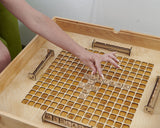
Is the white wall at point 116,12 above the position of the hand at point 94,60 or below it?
above

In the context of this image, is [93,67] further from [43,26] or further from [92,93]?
[43,26]

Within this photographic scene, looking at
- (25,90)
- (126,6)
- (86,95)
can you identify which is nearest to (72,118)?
(86,95)

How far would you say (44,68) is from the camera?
1045 mm

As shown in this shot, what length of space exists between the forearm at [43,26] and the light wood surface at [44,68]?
115mm

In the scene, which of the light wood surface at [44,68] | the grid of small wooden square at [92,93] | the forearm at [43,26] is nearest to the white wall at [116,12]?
the light wood surface at [44,68]

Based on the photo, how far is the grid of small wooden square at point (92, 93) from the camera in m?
0.84

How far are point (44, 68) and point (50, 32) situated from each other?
157mm

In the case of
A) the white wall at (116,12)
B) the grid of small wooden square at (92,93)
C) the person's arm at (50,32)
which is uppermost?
the white wall at (116,12)

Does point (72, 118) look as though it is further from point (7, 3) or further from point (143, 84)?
point (7, 3)

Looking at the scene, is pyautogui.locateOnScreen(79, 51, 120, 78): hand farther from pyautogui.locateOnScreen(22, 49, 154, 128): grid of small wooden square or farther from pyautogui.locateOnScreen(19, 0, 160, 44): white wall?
pyautogui.locateOnScreen(19, 0, 160, 44): white wall

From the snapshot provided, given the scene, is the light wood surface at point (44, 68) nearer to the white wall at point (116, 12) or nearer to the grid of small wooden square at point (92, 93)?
the grid of small wooden square at point (92, 93)

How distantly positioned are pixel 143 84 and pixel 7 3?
2.07ft

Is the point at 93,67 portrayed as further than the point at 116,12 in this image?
No

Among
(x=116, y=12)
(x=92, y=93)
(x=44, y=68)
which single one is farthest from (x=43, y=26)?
(x=116, y=12)
